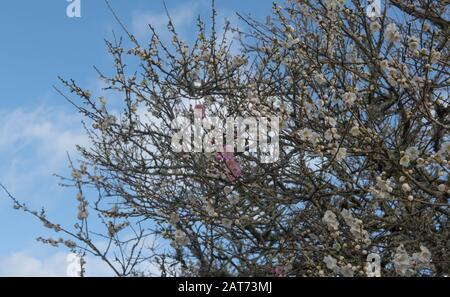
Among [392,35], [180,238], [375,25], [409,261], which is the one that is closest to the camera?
[409,261]

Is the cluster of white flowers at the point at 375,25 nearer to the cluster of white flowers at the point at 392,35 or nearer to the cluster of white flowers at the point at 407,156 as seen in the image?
the cluster of white flowers at the point at 392,35

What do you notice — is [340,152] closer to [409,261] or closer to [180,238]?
[409,261]

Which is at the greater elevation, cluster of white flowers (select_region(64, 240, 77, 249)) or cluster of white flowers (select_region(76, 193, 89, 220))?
cluster of white flowers (select_region(76, 193, 89, 220))

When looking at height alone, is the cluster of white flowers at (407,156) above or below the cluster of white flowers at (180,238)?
above

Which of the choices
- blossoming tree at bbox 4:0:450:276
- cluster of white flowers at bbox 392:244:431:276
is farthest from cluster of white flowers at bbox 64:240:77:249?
cluster of white flowers at bbox 392:244:431:276

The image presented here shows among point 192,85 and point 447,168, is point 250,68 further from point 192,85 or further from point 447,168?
point 447,168

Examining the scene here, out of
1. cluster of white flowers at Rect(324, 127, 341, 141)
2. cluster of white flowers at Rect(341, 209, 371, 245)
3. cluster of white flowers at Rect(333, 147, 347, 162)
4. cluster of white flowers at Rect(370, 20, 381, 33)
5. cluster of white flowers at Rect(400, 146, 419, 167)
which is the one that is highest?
cluster of white flowers at Rect(370, 20, 381, 33)

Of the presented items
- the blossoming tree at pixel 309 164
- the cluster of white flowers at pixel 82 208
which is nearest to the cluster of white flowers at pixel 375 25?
the blossoming tree at pixel 309 164

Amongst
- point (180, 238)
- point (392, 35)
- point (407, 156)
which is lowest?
point (180, 238)

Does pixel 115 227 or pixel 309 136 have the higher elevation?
pixel 309 136

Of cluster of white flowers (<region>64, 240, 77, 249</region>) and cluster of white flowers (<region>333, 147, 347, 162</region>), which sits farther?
cluster of white flowers (<region>64, 240, 77, 249</region>)

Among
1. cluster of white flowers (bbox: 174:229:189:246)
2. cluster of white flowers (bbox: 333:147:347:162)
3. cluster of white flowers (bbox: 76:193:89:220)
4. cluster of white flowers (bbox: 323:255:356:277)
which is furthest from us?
cluster of white flowers (bbox: 76:193:89:220)

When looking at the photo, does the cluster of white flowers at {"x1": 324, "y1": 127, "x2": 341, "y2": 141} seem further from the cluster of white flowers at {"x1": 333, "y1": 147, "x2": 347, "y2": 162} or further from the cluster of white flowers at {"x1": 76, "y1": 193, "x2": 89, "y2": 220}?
the cluster of white flowers at {"x1": 76, "y1": 193, "x2": 89, "y2": 220}

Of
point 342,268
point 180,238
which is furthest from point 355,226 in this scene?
point 180,238
